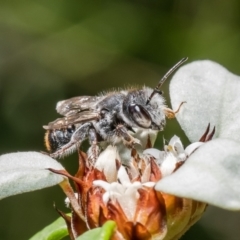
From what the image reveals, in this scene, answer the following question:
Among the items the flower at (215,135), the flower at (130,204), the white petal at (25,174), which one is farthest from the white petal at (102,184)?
the flower at (215,135)

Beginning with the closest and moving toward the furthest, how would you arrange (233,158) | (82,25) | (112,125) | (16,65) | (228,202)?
1. (228,202)
2. (233,158)
3. (112,125)
4. (82,25)
5. (16,65)

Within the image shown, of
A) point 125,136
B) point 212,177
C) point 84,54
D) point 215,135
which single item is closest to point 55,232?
point 125,136

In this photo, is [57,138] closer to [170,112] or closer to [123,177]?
[170,112]

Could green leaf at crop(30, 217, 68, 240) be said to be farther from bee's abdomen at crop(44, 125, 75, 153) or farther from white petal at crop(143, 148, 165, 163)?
white petal at crop(143, 148, 165, 163)

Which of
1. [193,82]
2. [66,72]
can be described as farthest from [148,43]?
[193,82]

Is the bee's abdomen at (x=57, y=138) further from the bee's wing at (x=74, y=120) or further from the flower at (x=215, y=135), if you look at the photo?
the flower at (x=215, y=135)

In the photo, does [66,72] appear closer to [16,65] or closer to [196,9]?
[16,65]
